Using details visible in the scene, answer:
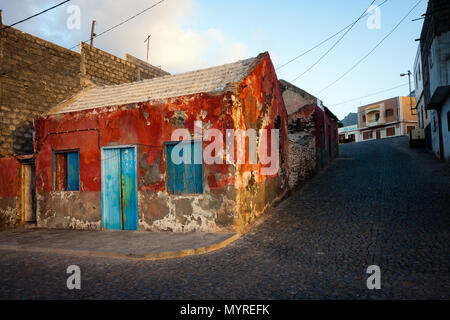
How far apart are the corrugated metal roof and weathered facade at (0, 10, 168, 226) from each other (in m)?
1.87

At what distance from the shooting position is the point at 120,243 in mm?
6801

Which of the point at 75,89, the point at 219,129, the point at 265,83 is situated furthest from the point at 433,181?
the point at 75,89

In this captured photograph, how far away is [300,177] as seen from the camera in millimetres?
12828

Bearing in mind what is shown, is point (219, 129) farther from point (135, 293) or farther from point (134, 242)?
point (135, 293)

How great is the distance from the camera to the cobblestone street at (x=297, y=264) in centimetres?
402

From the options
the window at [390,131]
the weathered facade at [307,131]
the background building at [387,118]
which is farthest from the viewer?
the window at [390,131]

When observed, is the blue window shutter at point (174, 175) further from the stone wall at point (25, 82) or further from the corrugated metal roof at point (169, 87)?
the stone wall at point (25, 82)

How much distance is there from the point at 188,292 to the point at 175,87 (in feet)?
21.5

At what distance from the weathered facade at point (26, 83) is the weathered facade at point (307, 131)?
9.84m

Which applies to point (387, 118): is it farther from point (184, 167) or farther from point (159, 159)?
point (159, 159)

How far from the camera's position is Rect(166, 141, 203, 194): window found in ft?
25.2

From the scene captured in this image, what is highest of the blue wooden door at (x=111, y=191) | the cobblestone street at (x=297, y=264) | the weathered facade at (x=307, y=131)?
the weathered facade at (x=307, y=131)

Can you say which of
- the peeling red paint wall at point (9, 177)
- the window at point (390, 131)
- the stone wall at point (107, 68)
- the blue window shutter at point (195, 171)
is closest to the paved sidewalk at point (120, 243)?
the blue window shutter at point (195, 171)

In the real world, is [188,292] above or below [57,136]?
below
